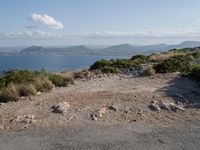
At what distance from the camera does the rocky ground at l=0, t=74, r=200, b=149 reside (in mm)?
8602

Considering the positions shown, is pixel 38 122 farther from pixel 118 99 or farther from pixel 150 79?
pixel 150 79

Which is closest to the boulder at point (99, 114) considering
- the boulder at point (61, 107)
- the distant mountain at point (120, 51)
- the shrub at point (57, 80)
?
the boulder at point (61, 107)

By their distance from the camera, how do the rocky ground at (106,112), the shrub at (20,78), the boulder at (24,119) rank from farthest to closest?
the shrub at (20,78) < the boulder at (24,119) < the rocky ground at (106,112)

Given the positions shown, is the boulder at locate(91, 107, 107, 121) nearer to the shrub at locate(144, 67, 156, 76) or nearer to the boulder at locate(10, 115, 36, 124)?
the boulder at locate(10, 115, 36, 124)

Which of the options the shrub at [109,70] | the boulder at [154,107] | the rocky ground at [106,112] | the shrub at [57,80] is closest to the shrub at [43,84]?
the rocky ground at [106,112]

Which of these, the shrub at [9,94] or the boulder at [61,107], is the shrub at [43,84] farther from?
the boulder at [61,107]

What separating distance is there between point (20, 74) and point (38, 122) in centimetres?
572

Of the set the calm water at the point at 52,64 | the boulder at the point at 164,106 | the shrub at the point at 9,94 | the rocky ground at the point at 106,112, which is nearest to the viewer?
the rocky ground at the point at 106,112

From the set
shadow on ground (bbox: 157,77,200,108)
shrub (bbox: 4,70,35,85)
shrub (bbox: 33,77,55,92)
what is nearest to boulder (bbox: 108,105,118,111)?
shadow on ground (bbox: 157,77,200,108)

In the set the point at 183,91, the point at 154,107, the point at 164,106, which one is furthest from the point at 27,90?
the point at 183,91

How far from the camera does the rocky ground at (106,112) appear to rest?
8602 millimetres

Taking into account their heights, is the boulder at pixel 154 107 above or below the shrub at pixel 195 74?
below

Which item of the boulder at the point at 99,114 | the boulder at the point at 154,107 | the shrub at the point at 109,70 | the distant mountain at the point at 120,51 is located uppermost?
the boulder at the point at 154,107

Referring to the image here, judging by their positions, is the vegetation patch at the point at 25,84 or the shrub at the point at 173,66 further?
the shrub at the point at 173,66
